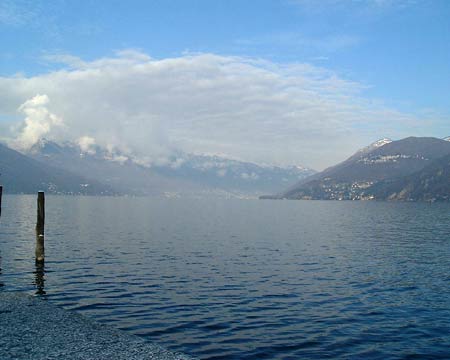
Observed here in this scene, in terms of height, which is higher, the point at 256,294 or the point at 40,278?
the point at 40,278

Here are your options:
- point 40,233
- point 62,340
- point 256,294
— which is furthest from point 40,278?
point 62,340

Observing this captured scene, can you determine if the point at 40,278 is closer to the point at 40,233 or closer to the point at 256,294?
the point at 40,233

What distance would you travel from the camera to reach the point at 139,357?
55.9ft

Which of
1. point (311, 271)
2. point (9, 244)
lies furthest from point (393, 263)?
point (9, 244)

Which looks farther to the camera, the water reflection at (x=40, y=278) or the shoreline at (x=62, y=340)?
the water reflection at (x=40, y=278)

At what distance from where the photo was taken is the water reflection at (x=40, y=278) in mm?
32156

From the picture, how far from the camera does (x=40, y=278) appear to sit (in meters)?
36.9

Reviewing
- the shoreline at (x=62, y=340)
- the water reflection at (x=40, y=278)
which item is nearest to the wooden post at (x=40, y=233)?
the water reflection at (x=40, y=278)

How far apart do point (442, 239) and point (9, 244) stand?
71990 mm

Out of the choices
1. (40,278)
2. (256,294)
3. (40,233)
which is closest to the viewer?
(256,294)

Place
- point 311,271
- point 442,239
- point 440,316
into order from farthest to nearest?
point 442,239 < point 311,271 < point 440,316

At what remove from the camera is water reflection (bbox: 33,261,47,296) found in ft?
105

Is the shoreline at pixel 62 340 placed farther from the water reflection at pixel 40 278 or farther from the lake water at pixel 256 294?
the water reflection at pixel 40 278

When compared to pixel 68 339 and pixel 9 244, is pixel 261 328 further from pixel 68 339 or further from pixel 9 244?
pixel 9 244
